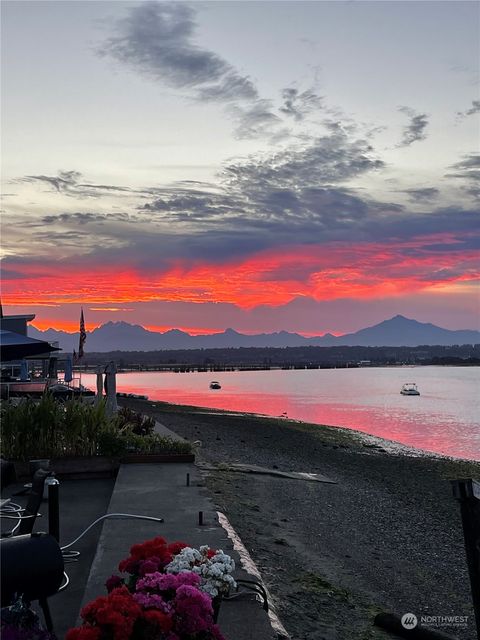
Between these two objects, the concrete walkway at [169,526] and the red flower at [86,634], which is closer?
the red flower at [86,634]

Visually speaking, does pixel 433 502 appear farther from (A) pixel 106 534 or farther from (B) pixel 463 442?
(B) pixel 463 442

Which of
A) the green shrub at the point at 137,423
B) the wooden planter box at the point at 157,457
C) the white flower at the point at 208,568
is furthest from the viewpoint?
the green shrub at the point at 137,423

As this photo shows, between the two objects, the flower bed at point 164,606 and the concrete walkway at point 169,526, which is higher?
the flower bed at point 164,606

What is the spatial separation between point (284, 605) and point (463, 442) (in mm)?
34695

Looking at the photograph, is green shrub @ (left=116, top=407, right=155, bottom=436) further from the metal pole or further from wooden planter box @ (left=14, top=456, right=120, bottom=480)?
the metal pole

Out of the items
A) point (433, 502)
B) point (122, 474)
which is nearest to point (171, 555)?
point (122, 474)

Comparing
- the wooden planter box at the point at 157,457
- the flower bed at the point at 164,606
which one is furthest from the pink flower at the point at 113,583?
the wooden planter box at the point at 157,457

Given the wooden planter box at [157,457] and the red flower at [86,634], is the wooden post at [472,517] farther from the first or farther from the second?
the wooden planter box at [157,457]

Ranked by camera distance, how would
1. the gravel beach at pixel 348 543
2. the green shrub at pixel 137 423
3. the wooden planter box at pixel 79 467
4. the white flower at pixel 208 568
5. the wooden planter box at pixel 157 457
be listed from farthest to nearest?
1. the green shrub at pixel 137 423
2. the wooden planter box at pixel 157 457
3. the wooden planter box at pixel 79 467
4. the gravel beach at pixel 348 543
5. the white flower at pixel 208 568

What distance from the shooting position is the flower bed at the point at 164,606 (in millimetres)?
2994

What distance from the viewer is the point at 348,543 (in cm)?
958

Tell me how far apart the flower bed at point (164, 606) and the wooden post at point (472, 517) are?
2378 millimetres

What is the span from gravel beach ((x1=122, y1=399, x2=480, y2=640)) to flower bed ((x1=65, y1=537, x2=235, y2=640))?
2279 millimetres

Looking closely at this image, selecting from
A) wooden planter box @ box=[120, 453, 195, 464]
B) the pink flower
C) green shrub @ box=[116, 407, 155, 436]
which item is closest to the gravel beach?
wooden planter box @ box=[120, 453, 195, 464]
